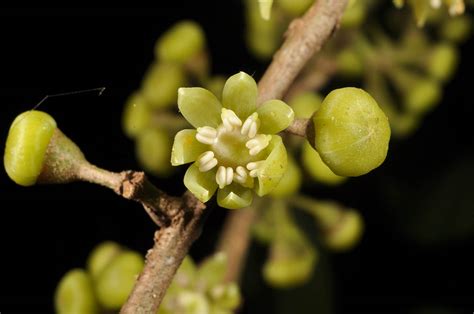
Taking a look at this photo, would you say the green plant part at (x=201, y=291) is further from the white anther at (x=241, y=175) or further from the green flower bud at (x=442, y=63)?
the green flower bud at (x=442, y=63)

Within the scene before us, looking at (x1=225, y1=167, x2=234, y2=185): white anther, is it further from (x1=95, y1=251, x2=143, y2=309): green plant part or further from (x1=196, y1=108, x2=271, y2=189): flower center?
(x1=95, y1=251, x2=143, y2=309): green plant part

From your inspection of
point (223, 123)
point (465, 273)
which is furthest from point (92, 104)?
point (465, 273)

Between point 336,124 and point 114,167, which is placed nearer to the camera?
point 336,124

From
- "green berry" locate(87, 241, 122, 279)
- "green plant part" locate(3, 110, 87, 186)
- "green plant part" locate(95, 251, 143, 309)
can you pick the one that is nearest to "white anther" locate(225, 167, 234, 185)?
"green plant part" locate(3, 110, 87, 186)

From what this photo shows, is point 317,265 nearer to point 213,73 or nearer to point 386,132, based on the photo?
point 213,73

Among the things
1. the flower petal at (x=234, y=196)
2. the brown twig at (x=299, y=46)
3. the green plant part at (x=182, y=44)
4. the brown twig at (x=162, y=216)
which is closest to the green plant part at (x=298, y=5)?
the brown twig at (x=299, y=46)

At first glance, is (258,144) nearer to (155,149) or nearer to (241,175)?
(241,175)
